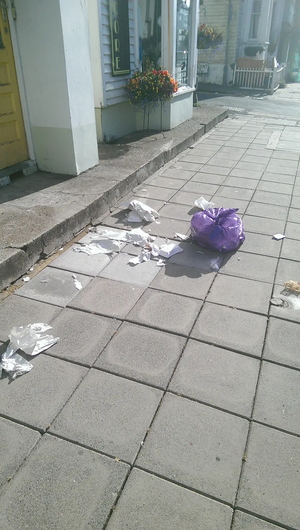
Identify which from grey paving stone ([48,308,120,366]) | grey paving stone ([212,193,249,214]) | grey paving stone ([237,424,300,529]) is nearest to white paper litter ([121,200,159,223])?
grey paving stone ([212,193,249,214])

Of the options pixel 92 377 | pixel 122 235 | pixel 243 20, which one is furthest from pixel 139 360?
pixel 243 20

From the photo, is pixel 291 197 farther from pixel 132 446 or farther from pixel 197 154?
pixel 132 446

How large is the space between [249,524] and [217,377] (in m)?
0.96

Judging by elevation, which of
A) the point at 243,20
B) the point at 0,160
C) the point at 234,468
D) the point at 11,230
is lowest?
the point at 234,468

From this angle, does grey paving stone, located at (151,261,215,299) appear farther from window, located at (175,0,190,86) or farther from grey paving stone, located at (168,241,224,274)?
window, located at (175,0,190,86)

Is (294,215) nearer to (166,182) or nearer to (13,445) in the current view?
(166,182)

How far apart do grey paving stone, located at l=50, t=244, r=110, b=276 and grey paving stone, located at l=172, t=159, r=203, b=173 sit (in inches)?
140

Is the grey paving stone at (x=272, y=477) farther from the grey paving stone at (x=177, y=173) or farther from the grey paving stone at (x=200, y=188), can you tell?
the grey paving stone at (x=177, y=173)

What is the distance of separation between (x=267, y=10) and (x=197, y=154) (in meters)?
16.5

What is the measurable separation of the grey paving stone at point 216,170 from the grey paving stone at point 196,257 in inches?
115

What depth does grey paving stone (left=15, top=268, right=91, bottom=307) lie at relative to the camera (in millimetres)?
3549

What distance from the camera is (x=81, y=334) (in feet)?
10.3

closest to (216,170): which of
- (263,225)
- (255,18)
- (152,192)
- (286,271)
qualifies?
(152,192)

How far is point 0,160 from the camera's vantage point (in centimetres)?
532
